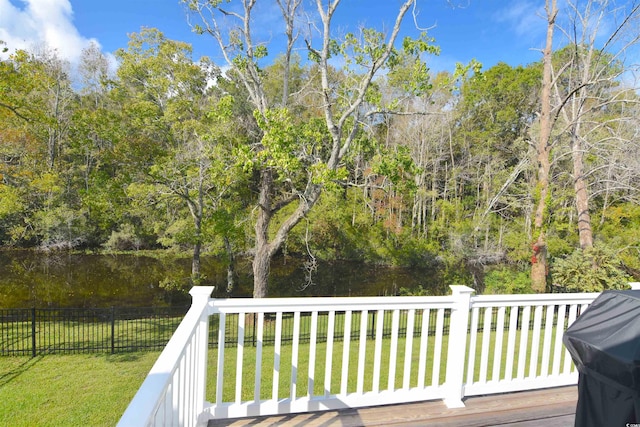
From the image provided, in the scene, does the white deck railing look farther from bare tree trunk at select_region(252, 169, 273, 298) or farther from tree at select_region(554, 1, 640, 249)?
tree at select_region(554, 1, 640, 249)

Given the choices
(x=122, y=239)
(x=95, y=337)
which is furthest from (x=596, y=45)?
(x=122, y=239)

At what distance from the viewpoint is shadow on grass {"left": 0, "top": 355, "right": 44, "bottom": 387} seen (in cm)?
563

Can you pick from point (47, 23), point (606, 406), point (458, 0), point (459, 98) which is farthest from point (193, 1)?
point (459, 98)

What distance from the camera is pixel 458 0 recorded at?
242 inches

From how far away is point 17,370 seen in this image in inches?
236

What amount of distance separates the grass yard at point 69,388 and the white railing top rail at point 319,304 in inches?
134

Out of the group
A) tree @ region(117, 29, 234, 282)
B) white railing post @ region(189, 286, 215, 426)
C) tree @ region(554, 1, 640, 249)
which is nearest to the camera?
white railing post @ region(189, 286, 215, 426)

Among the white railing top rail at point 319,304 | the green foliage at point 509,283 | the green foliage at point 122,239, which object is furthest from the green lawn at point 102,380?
the green foliage at point 122,239

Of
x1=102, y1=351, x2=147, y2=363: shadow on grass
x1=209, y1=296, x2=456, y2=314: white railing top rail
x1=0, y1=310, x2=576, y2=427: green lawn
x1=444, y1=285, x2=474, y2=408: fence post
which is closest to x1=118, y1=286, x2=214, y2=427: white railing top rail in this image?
x1=209, y1=296, x2=456, y2=314: white railing top rail

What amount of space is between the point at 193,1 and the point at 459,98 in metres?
17.9

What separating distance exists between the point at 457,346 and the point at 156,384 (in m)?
2.13

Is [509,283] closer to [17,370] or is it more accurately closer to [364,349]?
[364,349]

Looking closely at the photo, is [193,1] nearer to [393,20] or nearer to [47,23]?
[393,20]

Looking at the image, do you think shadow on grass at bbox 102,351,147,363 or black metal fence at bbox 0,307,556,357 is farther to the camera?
black metal fence at bbox 0,307,556,357
